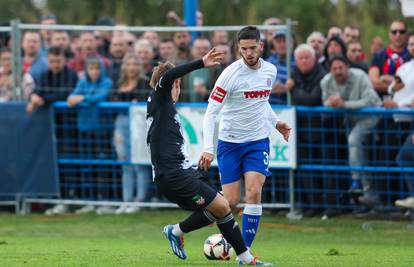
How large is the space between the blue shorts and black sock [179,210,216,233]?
93 centimetres

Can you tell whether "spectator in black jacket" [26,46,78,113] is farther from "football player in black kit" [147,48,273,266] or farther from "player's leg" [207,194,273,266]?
"player's leg" [207,194,273,266]

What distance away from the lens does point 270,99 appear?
57.8 ft

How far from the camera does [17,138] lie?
18688 millimetres

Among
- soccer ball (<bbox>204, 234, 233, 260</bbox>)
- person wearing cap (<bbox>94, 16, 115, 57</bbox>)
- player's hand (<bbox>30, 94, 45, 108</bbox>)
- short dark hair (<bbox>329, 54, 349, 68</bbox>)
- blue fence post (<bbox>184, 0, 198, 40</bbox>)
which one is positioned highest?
blue fence post (<bbox>184, 0, 198, 40</bbox>)

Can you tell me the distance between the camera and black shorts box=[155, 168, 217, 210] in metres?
11.7

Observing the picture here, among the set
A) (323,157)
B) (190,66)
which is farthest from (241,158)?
(323,157)

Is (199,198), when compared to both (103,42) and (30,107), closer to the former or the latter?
(30,107)

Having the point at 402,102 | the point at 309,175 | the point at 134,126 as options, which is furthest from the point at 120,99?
the point at 402,102

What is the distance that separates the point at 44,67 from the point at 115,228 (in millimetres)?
3314

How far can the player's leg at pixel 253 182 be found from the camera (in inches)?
490

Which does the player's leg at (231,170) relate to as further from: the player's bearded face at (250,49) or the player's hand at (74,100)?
the player's hand at (74,100)

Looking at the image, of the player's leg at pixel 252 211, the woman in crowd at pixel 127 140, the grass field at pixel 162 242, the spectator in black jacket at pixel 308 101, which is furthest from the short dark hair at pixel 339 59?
the player's leg at pixel 252 211

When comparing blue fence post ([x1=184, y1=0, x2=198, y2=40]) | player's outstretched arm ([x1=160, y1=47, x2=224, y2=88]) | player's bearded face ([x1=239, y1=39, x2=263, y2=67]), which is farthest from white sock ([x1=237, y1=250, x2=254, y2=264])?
blue fence post ([x1=184, y1=0, x2=198, y2=40])

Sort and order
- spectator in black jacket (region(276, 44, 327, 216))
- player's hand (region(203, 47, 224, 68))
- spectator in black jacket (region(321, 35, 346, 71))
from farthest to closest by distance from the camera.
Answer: spectator in black jacket (region(321, 35, 346, 71)), spectator in black jacket (region(276, 44, 327, 216)), player's hand (region(203, 47, 224, 68))
